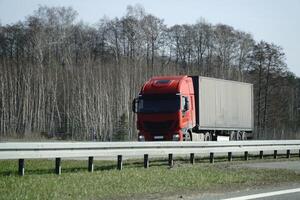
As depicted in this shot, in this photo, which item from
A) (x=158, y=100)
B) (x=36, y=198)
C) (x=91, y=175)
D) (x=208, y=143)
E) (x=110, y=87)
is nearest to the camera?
(x=36, y=198)

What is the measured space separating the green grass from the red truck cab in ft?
27.0

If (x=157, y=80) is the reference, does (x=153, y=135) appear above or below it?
below

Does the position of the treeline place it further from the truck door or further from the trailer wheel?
the truck door

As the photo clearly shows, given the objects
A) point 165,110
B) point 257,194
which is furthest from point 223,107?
point 257,194

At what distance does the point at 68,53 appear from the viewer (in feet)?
238

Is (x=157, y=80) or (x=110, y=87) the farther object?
(x=110, y=87)

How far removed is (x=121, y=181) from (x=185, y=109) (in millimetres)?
13483

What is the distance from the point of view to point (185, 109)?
26.7 metres

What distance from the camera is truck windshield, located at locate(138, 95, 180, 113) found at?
86.4ft

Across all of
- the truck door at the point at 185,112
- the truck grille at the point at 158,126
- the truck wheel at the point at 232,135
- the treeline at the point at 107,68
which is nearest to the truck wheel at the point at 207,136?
the truck door at the point at 185,112

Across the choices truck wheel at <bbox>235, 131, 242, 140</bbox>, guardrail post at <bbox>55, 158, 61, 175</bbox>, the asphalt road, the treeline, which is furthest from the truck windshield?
the treeline

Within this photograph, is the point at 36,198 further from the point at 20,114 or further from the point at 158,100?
the point at 20,114

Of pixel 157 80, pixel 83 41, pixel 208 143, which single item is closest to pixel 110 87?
pixel 83 41

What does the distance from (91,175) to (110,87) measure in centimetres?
4988
